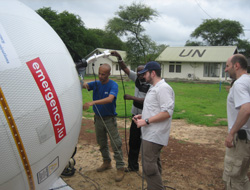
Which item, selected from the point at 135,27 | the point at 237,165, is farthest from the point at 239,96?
the point at 135,27

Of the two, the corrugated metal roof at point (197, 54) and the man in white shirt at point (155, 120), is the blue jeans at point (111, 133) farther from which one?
the corrugated metal roof at point (197, 54)

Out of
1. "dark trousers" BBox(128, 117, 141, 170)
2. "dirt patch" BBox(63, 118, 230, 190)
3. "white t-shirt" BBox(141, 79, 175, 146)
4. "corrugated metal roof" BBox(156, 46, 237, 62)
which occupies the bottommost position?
"dirt patch" BBox(63, 118, 230, 190)

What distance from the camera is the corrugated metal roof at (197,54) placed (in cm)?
2834

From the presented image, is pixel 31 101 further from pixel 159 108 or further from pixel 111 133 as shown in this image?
pixel 111 133

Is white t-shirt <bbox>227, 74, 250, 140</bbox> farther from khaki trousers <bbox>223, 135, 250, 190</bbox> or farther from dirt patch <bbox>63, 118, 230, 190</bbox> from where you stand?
dirt patch <bbox>63, 118, 230, 190</bbox>

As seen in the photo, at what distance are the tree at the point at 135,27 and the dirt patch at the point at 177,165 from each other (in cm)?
2290

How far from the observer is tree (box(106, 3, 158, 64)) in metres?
28.6

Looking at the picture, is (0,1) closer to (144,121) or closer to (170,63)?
(144,121)

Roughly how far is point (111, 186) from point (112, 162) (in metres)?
0.87

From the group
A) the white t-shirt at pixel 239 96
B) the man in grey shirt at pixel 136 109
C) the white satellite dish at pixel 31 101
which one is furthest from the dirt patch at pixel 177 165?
the white satellite dish at pixel 31 101

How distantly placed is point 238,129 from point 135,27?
27698 mm

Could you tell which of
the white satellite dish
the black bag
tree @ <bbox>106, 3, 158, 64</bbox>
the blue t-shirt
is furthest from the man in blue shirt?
tree @ <bbox>106, 3, 158, 64</bbox>

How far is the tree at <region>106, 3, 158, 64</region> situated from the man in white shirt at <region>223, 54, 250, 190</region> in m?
25.7

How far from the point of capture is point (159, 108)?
9.67ft
